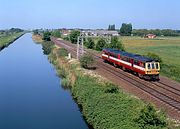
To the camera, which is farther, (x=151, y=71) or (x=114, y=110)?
(x=151, y=71)

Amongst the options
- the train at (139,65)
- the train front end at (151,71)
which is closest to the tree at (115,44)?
the train at (139,65)

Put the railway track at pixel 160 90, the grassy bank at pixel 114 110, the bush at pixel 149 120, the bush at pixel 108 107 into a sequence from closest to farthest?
the bush at pixel 149 120
the grassy bank at pixel 114 110
the bush at pixel 108 107
the railway track at pixel 160 90

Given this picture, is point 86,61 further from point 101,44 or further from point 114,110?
point 101,44

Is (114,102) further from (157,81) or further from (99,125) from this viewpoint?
(157,81)

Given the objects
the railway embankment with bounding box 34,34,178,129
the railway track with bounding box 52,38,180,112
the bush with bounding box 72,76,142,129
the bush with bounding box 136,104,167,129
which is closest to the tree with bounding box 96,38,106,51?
the railway track with bounding box 52,38,180,112

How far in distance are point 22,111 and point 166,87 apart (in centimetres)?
1362

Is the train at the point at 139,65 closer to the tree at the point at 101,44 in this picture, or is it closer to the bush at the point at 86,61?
the bush at the point at 86,61

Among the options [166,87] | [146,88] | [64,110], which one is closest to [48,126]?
[64,110]

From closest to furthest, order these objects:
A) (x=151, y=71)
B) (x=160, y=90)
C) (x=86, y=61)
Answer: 1. (x=160, y=90)
2. (x=151, y=71)
3. (x=86, y=61)

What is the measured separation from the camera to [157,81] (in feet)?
119

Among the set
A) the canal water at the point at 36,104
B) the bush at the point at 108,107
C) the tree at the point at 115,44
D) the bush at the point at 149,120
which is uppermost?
the bush at the point at 149,120

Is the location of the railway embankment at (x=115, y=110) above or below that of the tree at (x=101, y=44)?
above

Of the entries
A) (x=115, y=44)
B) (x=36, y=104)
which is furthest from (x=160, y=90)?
(x=115, y=44)

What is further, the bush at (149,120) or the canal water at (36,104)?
the canal water at (36,104)
